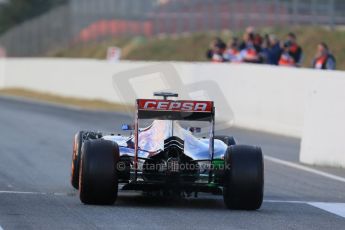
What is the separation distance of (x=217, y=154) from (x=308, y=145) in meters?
6.10

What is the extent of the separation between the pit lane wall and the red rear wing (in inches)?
8.3

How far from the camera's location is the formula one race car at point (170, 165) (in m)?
11.3

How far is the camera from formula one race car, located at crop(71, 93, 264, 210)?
37.1ft

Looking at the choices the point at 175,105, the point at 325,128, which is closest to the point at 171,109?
the point at 175,105

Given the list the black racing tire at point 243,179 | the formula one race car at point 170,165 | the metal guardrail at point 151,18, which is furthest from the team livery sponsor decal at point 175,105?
the metal guardrail at point 151,18

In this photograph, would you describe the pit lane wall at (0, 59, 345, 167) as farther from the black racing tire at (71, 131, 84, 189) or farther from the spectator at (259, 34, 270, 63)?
the spectator at (259, 34, 270, 63)

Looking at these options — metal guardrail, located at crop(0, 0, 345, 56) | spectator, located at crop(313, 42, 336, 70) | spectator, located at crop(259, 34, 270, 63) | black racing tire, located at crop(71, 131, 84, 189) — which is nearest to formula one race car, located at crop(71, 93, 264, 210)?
black racing tire, located at crop(71, 131, 84, 189)

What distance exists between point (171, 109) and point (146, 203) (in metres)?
1.14

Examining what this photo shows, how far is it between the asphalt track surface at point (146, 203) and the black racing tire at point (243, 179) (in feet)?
0.40

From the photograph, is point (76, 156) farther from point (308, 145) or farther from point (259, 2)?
point (259, 2)

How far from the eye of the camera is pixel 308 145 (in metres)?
17.8

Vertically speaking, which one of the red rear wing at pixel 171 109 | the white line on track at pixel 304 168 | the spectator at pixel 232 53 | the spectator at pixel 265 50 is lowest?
the white line on track at pixel 304 168

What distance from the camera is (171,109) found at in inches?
462

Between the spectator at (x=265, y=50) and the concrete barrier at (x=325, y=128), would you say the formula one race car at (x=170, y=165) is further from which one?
the spectator at (x=265, y=50)
